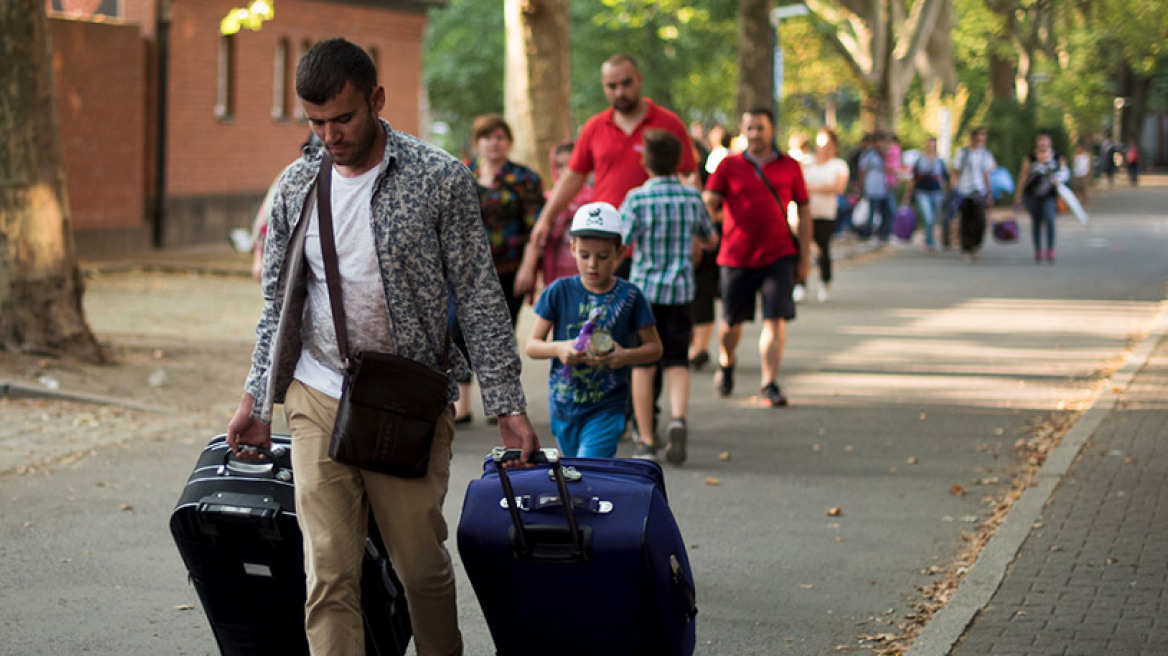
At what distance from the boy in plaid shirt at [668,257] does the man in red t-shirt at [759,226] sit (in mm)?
1572

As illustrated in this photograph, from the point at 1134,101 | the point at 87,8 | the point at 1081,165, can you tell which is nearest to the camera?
the point at 87,8

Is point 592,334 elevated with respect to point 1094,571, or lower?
elevated

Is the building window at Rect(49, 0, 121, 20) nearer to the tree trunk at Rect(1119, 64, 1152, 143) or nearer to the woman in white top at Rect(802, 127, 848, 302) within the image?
the woman in white top at Rect(802, 127, 848, 302)

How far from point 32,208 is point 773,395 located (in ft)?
17.5

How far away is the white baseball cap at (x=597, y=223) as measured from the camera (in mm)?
6656

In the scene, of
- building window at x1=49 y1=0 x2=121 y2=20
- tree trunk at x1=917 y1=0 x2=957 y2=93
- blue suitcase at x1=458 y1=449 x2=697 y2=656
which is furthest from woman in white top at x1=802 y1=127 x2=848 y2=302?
tree trunk at x1=917 y1=0 x2=957 y2=93

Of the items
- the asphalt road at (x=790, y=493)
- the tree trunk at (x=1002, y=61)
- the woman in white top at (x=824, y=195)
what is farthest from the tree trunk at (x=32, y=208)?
the tree trunk at (x=1002, y=61)

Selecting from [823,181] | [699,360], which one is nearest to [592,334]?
[699,360]

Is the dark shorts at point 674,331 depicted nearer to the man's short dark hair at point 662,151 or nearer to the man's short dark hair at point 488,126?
the man's short dark hair at point 662,151

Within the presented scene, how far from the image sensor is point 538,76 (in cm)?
2209

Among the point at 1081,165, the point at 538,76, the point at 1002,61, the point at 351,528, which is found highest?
the point at 1002,61

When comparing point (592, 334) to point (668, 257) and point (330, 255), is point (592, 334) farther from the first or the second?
point (668, 257)

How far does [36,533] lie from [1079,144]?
52.2m

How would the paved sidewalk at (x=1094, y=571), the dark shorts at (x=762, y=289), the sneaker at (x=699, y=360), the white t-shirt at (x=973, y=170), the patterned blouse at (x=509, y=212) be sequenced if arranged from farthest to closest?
the white t-shirt at (x=973, y=170) < the sneaker at (x=699, y=360) < the dark shorts at (x=762, y=289) < the patterned blouse at (x=509, y=212) < the paved sidewalk at (x=1094, y=571)
